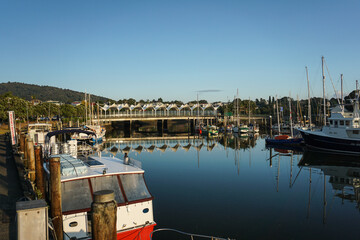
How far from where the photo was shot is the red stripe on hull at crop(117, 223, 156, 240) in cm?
1238

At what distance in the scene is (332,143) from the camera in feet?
A: 155

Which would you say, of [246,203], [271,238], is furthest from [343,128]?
[271,238]

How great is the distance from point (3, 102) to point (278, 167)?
6368 cm

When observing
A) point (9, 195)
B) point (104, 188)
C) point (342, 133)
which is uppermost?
point (104, 188)

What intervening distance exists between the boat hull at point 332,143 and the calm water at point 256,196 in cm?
320

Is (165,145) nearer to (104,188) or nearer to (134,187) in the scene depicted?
(134,187)

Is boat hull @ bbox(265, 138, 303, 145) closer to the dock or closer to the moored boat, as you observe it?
the moored boat

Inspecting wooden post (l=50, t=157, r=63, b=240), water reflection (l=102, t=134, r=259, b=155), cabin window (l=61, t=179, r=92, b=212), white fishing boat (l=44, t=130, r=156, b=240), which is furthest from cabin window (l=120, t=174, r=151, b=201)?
water reflection (l=102, t=134, r=259, b=155)

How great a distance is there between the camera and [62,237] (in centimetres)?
1162

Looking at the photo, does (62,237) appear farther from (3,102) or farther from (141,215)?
(3,102)

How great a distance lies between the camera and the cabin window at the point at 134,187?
43.9 feet

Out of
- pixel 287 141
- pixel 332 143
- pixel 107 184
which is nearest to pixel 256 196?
pixel 107 184

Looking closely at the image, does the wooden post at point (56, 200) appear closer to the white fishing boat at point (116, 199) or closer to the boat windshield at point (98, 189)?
the white fishing boat at point (116, 199)

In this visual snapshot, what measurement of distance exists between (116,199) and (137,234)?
183cm
